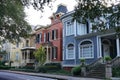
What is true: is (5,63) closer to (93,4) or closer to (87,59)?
(87,59)

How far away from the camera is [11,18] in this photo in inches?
827

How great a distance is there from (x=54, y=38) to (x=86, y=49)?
1191 centimetres

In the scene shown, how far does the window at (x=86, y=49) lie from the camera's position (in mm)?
30798

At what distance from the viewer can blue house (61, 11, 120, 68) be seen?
29719mm

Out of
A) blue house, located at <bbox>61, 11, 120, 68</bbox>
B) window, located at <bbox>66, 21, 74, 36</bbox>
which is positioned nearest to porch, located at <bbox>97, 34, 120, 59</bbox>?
blue house, located at <bbox>61, 11, 120, 68</bbox>

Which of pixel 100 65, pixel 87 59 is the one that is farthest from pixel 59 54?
pixel 100 65

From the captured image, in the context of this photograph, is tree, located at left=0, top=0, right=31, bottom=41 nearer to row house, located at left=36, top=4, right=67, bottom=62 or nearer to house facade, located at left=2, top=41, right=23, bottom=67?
row house, located at left=36, top=4, right=67, bottom=62

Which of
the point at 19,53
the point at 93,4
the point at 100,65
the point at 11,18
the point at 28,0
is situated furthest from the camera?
the point at 19,53

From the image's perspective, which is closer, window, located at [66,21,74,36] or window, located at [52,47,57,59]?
window, located at [66,21,74,36]

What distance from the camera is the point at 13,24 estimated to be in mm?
21922

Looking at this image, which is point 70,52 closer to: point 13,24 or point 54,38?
point 54,38

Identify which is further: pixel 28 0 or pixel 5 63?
pixel 5 63

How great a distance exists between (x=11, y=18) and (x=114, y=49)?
52.7 feet

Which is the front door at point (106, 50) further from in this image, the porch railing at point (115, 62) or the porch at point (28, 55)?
the porch at point (28, 55)
